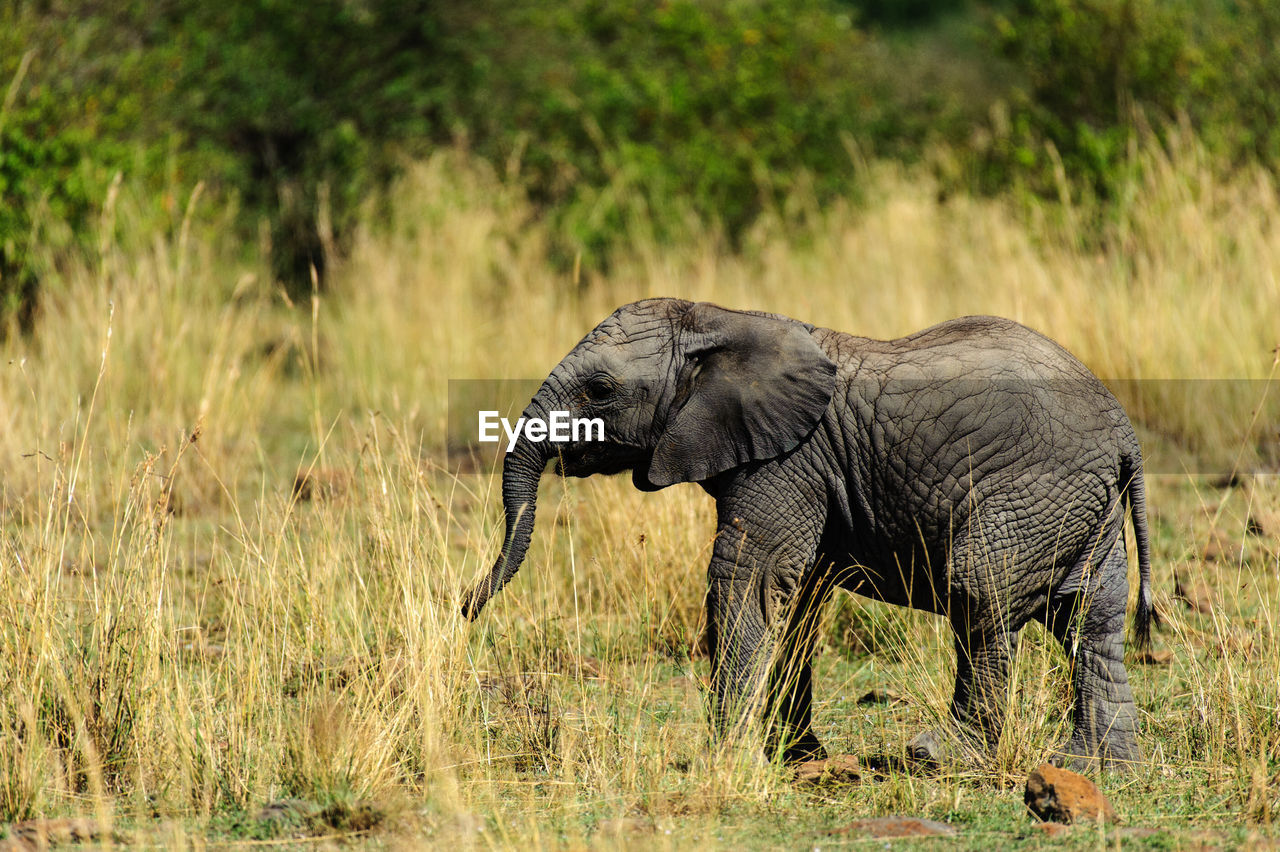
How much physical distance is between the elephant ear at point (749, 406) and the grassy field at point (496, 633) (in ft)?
1.86

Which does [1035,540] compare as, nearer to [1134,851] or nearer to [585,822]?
[1134,851]

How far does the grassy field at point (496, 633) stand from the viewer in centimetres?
429

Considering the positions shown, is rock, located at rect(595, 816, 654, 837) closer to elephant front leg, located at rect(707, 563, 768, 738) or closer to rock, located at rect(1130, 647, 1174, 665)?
elephant front leg, located at rect(707, 563, 768, 738)

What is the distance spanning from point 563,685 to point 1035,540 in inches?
72.3

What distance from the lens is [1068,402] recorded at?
4.54m

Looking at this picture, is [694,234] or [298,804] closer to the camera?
[298,804]

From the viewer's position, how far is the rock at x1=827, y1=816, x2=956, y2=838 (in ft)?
13.4

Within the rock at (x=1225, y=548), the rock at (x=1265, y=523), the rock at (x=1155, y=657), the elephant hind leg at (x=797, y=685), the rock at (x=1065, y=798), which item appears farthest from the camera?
the rock at (x=1225, y=548)

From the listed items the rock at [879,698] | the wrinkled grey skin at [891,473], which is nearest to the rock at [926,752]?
the wrinkled grey skin at [891,473]

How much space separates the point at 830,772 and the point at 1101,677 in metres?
0.94

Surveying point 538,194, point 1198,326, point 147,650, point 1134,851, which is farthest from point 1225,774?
point 538,194

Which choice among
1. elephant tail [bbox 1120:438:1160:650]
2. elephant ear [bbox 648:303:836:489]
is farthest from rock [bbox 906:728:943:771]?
elephant ear [bbox 648:303:836:489]

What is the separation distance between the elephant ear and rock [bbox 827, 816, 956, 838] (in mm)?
1169

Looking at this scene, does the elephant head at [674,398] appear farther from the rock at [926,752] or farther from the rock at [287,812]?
the rock at [926,752]
